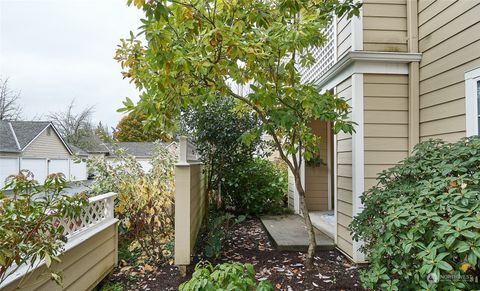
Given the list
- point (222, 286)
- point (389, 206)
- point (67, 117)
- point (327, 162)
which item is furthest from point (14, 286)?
point (67, 117)

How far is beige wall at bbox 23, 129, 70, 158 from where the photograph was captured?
15.5 meters

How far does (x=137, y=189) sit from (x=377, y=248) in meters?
3.13

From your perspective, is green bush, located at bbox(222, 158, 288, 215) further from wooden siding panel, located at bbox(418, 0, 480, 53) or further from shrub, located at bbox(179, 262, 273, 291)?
shrub, located at bbox(179, 262, 273, 291)

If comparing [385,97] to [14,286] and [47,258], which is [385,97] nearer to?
[47,258]

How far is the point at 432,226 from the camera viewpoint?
1.89m

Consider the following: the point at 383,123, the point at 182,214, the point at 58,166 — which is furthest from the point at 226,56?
the point at 58,166

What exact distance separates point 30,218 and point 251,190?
5.29m

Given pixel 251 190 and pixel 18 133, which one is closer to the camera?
pixel 251 190

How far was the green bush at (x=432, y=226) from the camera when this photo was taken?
5.54 ft

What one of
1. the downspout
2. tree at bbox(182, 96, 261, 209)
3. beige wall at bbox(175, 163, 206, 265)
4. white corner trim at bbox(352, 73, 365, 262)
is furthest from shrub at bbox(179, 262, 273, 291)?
tree at bbox(182, 96, 261, 209)

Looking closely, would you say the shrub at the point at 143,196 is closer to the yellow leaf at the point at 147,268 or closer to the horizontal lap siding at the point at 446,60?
the yellow leaf at the point at 147,268

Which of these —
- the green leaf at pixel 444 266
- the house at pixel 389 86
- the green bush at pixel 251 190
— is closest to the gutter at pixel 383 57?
the house at pixel 389 86

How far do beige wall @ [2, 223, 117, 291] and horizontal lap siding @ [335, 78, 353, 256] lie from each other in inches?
115

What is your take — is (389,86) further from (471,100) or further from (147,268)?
(147,268)
